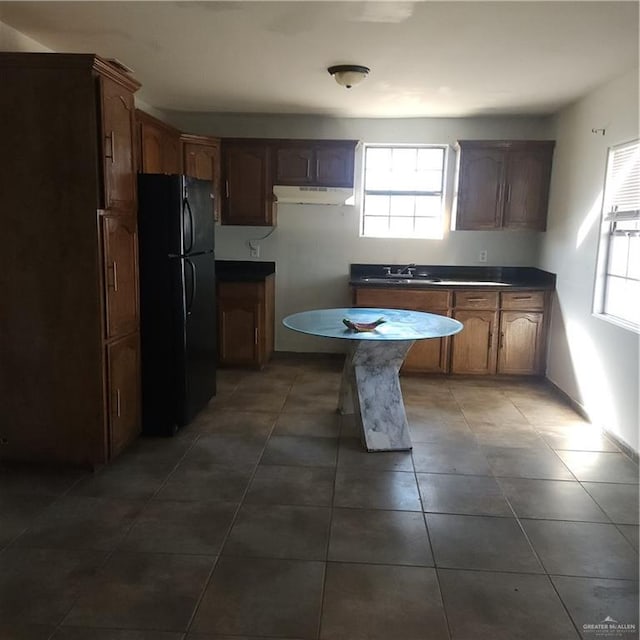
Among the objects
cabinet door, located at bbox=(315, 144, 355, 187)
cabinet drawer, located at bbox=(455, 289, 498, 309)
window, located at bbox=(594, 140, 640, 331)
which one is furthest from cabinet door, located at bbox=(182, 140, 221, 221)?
window, located at bbox=(594, 140, 640, 331)

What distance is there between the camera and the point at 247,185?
5.32 m

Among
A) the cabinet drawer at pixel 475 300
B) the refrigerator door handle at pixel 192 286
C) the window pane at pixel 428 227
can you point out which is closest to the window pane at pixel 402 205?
the window pane at pixel 428 227

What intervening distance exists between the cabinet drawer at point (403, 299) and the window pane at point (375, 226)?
0.82 meters

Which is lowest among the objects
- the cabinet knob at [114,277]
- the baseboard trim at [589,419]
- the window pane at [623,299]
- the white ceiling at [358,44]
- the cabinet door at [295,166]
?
the baseboard trim at [589,419]

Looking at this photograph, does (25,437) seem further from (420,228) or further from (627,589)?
(420,228)

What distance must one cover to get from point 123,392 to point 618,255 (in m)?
3.34

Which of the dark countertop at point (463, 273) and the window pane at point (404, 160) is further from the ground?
the window pane at point (404, 160)

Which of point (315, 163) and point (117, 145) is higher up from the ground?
point (315, 163)

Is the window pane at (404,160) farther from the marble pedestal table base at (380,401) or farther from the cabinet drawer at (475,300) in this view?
the marble pedestal table base at (380,401)

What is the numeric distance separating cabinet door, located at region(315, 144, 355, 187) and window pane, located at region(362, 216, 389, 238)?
529mm

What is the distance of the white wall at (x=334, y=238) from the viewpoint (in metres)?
5.35

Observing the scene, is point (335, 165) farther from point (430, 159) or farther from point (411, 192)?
point (430, 159)

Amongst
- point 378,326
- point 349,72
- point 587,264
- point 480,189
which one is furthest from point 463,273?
point 349,72

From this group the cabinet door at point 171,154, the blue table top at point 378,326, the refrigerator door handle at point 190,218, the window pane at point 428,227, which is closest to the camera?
the blue table top at point 378,326
